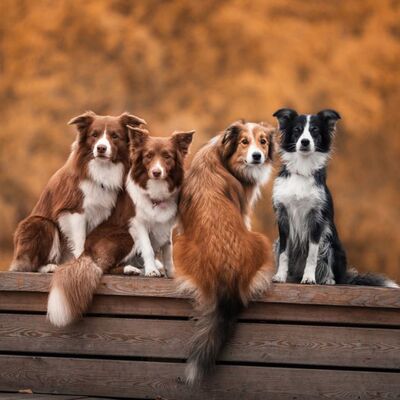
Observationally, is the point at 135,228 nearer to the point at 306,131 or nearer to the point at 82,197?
the point at 82,197

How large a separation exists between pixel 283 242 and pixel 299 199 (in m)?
0.21

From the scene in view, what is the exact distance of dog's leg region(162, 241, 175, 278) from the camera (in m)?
3.71

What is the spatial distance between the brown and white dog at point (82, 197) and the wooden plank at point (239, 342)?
0.33m

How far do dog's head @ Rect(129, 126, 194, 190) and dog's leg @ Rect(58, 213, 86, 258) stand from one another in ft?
1.03

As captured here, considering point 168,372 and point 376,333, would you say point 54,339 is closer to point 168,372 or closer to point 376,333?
point 168,372

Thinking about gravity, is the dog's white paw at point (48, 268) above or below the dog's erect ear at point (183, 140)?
below

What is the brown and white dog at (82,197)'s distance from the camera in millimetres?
3650

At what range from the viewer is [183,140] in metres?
3.58

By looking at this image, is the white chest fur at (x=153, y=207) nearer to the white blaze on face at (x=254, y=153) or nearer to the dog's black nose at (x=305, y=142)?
the white blaze on face at (x=254, y=153)

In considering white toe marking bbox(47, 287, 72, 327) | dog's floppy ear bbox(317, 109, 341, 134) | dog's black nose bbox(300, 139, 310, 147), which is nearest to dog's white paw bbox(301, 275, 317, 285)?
dog's black nose bbox(300, 139, 310, 147)

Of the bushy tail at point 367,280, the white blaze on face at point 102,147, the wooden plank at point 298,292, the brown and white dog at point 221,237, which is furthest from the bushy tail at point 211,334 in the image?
the white blaze on face at point 102,147

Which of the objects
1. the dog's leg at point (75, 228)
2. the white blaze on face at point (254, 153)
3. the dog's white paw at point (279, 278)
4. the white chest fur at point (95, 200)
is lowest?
the dog's white paw at point (279, 278)

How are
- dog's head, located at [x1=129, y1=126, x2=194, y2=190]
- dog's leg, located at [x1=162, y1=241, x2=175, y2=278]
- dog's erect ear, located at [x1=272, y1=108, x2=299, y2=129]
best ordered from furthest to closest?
1. dog's leg, located at [x1=162, y1=241, x2=175, y2=278]
2. dog's erect ear, located at [x1=272, y1=108, x2=299, y2=129]
3. dog's head, located at [x1=129, y1=126, x2=194, y2=190]

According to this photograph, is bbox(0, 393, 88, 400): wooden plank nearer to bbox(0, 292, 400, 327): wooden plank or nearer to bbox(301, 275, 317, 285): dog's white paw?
bbox(0, 292, 400, 327): wooden plank
